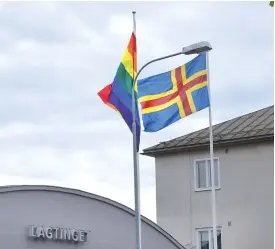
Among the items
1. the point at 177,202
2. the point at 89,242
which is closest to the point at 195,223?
the point at 177,202

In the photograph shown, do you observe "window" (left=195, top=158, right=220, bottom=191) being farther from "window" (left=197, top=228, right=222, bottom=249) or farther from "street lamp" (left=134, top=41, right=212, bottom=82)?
"street lamp" (left=134, top=41, right=212, bottom=82)

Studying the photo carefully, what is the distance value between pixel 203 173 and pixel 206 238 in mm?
2622

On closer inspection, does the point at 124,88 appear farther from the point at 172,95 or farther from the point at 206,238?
the point at 206,238

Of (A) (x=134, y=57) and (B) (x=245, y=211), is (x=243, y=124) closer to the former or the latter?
(B) (x=245, y=211)

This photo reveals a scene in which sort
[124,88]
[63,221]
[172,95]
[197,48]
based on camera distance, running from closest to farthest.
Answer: [197,48] → [124,88] → [172,95] → [63,221]

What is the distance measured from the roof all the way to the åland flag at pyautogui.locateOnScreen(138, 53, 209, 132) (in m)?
12.4

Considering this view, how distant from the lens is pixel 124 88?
2252 centimetres

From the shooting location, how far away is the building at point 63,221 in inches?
926

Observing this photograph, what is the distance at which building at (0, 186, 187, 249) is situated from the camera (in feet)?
77.2

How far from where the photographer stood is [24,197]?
78.7ft

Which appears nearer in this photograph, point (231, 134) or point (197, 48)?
point (197, 48)

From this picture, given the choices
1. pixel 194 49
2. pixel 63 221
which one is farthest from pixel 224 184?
pixel 194 49

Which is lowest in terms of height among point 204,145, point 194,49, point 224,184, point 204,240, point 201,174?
point 204,240

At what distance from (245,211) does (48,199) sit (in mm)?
12945
